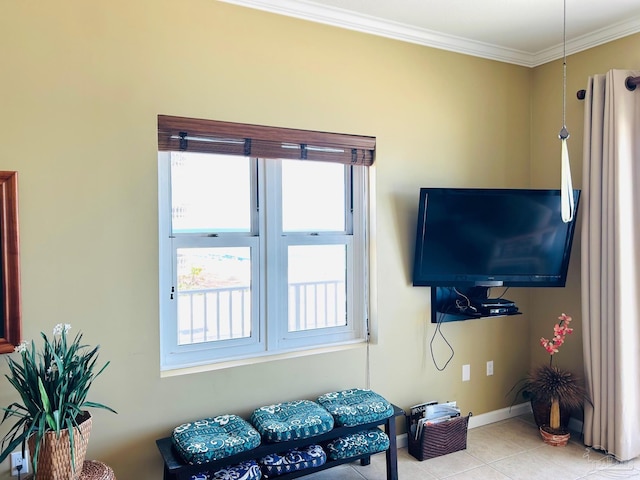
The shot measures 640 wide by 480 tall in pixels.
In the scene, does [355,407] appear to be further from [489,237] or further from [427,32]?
[427,32]

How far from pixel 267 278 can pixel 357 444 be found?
Result: 1023 millimetres

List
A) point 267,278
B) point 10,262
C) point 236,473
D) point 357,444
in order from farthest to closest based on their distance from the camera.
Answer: point 267,278 → point 357,444 → point 236,473 → point 10,262

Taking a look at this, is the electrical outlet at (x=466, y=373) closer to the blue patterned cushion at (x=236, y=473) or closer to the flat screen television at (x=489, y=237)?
the flat screen television at (x=489, y=237)

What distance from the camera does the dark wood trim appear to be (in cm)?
205

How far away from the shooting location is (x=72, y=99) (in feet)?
7.23

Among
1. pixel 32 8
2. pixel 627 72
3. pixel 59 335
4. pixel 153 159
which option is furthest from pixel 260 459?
pixel 627 72

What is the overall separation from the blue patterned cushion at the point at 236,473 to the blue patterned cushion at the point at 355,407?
0.48 metres

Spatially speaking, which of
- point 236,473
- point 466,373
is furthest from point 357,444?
point 466,373

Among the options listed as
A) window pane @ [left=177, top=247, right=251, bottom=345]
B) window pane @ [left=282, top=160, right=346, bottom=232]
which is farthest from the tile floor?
window pane @ [left=282, top=160, right=346, bottom=232]

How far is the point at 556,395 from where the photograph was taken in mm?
3080

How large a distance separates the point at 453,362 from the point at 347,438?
1.14 meters

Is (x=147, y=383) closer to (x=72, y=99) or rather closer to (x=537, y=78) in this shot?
(x=72, y=99)

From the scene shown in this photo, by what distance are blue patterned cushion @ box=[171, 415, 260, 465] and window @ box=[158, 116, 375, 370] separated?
376 millimetres

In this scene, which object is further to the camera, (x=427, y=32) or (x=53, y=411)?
(x=427, y=32)
